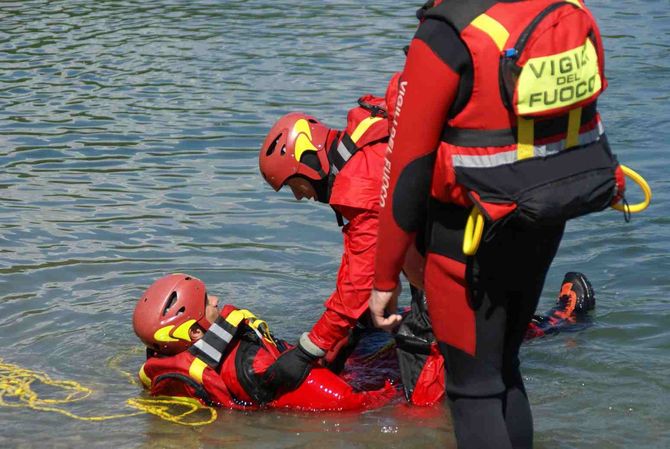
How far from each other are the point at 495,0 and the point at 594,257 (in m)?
5.04

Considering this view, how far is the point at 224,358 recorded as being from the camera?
6090 mm

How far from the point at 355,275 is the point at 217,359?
113 cm

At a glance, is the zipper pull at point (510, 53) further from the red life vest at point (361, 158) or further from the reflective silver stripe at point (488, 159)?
the red life vest at point (361, 158)

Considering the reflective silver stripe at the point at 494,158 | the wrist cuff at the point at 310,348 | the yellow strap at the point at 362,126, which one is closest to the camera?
the reflective silver stripe at the point at 494,158

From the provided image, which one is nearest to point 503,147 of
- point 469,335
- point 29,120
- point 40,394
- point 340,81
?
point 469,335

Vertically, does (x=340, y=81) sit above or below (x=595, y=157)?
below

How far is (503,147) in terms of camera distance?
3.59 metres

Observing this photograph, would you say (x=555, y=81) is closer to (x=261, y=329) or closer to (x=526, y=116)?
(x=526, y=116)

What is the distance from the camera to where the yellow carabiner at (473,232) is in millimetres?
3609

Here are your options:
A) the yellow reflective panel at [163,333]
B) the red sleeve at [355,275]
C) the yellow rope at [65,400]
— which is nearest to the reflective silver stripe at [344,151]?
the red sleeve at [355,275]

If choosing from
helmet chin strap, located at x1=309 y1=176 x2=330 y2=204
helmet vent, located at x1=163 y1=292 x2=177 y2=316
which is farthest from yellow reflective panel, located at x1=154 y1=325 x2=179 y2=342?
helmet chin strap, located at x1=309 y1=176 x2=330 y2=204

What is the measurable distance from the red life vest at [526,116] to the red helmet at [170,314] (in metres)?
2.76

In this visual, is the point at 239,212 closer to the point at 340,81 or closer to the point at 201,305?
the point at 201,305

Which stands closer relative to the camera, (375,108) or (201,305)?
(375,108)
